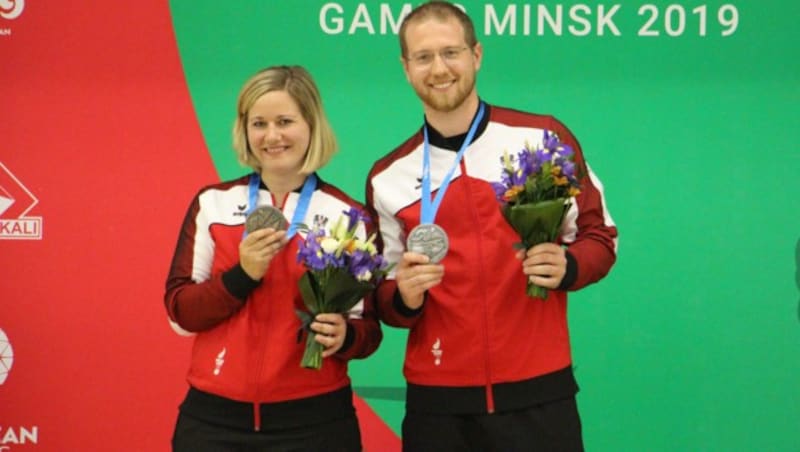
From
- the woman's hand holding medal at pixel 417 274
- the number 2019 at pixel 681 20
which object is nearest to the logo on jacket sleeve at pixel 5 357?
the woman's hand holding medal at pixel 417 274

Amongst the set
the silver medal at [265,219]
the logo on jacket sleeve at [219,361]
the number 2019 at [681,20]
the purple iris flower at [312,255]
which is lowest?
the logo on jacket sleeve at [219,361]

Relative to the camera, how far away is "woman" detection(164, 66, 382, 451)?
3.11 meters

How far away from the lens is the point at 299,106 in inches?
127

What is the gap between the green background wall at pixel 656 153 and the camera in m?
4.30

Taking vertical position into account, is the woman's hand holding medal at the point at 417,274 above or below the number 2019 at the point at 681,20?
below

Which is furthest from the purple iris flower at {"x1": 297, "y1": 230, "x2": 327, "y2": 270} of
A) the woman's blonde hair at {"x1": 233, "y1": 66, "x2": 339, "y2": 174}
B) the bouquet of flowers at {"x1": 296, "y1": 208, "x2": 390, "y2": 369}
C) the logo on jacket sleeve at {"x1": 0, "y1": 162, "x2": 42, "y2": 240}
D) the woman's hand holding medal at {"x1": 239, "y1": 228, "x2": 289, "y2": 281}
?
the logo on jacket sleeve at {"x1": 0, "y1": 162, "x2": 42, "y2": 240}

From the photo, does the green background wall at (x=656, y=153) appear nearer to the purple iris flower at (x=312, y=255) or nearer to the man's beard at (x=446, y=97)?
the man's beard at (x=446, y=97)

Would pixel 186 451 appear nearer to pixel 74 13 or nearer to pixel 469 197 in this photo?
pixel 469 197

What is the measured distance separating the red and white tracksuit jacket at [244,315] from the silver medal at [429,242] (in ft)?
0.82

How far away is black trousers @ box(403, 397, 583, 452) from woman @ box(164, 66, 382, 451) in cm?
28

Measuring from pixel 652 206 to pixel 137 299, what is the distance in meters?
2.42

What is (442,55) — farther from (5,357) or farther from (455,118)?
(5,357)

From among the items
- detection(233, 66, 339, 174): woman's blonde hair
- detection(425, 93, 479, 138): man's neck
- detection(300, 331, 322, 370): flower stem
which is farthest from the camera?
detection(425, 93, 479, 138): man's neck

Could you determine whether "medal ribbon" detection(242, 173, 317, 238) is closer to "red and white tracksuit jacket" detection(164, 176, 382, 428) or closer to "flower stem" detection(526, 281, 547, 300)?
"red and white tracksuit jacket" detection(164, 176, 382, 428)
